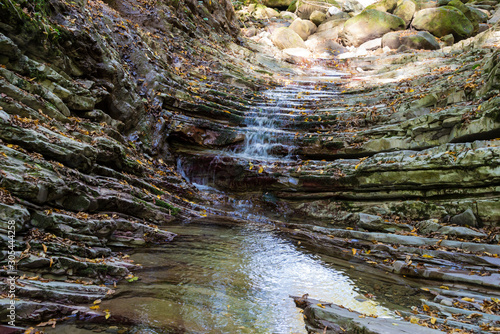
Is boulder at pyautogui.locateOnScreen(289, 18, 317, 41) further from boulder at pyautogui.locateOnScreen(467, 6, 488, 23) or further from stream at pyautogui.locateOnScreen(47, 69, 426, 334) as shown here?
stream at pyautogui.locateOnScreen(47, 69, 426, 334)

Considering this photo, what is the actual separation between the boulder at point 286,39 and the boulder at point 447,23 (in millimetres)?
9417

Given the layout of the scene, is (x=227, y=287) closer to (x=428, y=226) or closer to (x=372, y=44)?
(x=428, y=226)

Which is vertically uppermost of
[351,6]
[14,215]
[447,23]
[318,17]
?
[351,6]

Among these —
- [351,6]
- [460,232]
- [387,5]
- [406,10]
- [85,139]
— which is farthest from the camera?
[351,6]

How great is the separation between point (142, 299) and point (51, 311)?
0.92m

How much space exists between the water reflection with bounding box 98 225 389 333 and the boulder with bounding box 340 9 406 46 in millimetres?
23008

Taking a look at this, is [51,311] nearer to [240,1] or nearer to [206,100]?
[206,100]

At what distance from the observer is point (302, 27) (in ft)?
83.7

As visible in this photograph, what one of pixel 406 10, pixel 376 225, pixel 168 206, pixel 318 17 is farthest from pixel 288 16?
pixel 168 206

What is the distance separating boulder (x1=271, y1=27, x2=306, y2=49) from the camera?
2250 cm

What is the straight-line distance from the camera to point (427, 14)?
20.6 metres

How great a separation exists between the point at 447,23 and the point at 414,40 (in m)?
3.52

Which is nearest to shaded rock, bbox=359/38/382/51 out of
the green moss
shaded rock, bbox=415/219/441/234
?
shaded rock, bbox=415/219/441/234

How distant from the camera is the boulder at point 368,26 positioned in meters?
21.8
